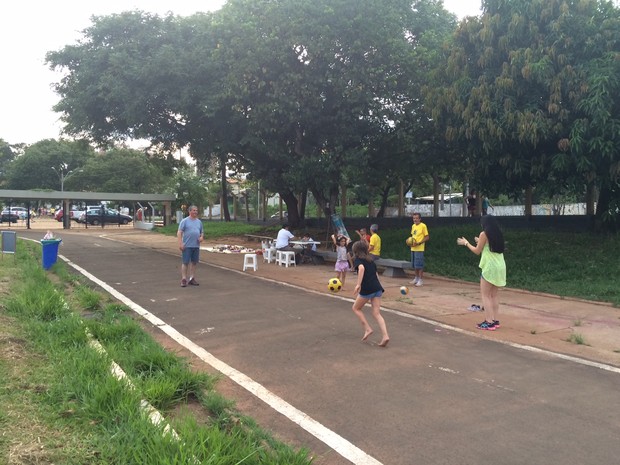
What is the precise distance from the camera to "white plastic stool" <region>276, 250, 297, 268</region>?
49.8 ft

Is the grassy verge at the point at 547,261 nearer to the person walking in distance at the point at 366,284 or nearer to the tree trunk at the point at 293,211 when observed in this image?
the person walking in distance at the point at 366,284

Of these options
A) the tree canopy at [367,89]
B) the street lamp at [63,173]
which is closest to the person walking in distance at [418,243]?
the tree canopy at [367,89]

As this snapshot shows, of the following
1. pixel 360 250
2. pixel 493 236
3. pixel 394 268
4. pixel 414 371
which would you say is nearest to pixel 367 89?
pixel 394 268

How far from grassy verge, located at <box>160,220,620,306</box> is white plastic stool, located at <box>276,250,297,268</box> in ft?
9.96

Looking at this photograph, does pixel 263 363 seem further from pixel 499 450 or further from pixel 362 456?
pixel 499 450

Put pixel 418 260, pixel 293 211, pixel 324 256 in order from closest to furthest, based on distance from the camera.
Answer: pixel 418 260
pixel 324 256
pixel 293 211

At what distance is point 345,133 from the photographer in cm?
1741

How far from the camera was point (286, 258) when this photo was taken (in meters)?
15.2

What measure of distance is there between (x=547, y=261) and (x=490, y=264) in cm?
678

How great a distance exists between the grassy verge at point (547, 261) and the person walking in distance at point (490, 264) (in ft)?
11.1

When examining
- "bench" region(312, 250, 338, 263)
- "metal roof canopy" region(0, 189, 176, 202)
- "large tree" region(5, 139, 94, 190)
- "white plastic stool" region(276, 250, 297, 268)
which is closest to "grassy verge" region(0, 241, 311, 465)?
"white plastic stool" region(276, 250, 297, 268)

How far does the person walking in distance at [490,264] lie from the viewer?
726cm

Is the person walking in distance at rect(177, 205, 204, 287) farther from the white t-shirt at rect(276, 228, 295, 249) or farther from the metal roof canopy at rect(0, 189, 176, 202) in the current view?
the metal roof canopy at rect(0, 189, 176, 202)

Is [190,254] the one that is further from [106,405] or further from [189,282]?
[106,405]
